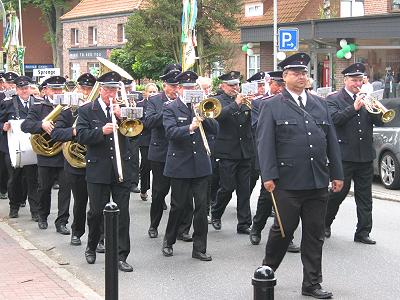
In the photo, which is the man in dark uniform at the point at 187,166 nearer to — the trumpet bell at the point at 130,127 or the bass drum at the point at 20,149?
the trumpet bell at the point at 130,127

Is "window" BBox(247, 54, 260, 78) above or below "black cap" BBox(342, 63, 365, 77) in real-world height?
above

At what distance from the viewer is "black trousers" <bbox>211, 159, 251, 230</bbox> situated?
10.1m

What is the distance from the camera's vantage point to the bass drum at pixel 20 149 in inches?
435

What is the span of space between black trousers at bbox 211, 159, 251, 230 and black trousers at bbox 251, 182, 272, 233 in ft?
2.12

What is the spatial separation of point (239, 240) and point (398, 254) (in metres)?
2.00

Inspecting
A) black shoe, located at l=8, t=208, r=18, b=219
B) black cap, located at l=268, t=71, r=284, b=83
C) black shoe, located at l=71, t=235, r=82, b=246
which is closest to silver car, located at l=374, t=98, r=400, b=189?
black cap, located at l=268, t=71, r=284, b=83

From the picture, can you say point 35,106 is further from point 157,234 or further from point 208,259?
point 208,259

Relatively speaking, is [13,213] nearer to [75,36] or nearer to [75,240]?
[75,240]

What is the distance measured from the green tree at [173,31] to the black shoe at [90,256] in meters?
22.8

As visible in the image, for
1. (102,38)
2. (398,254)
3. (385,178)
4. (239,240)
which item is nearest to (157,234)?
(239,240)

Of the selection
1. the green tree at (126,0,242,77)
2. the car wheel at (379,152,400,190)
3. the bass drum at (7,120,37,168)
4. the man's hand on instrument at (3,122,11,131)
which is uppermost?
the green tree at (126,0,242,77)

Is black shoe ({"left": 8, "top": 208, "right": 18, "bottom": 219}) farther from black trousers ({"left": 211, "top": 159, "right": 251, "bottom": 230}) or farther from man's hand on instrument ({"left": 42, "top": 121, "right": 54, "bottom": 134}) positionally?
black trousers ({"left": 211, "top": 159, "right": 251, "bottom": 230})

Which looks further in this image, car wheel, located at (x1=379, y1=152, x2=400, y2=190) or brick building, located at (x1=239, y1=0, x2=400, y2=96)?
brick building, located at (x1=239, y1=0, x2=400, y2=96)

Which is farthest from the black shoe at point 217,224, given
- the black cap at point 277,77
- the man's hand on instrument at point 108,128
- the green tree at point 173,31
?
the green tree at point 173,31
